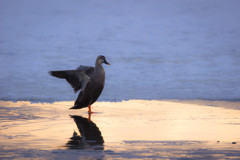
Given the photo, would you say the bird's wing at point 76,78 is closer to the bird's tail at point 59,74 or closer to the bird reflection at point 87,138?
the bird's tail at point 59,74

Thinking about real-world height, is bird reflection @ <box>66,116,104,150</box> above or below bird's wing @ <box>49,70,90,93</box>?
A: below

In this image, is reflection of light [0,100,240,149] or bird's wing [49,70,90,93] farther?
bird's wing [49,70,90,93]

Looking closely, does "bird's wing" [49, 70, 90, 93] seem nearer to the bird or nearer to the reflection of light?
the bird

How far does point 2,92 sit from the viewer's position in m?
9.91

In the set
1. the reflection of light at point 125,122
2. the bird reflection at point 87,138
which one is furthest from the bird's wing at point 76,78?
the bird reflection at point 87,138

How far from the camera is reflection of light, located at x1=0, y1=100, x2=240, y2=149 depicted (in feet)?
15.8

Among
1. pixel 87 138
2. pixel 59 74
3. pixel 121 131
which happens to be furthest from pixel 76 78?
pixel 87 138

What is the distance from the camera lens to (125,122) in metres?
6.03

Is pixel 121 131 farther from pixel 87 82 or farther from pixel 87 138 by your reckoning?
pixel 87 82

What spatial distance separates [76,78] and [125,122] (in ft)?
6.89

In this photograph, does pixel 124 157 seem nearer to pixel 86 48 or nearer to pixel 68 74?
pixel 68 74

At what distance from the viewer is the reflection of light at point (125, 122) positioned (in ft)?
15.8

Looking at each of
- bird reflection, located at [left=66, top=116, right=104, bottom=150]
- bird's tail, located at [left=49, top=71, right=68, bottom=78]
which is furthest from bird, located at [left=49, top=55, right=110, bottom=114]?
bird reflection, located at [left=66, top=116, right=104, bottom=150]

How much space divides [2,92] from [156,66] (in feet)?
18.4
